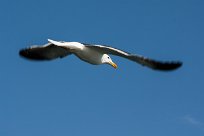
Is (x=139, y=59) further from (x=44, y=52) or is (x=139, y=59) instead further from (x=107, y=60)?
(x=44, y=52)

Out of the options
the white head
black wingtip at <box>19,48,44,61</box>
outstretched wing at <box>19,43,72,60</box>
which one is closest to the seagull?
the white head

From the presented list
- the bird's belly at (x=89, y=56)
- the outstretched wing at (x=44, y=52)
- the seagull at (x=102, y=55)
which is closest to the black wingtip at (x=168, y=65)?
the seagull at (x=102, y=55)

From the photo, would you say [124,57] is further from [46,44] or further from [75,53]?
[46,44]

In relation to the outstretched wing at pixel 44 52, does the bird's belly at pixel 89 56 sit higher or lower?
lower

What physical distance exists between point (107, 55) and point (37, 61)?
165 inches

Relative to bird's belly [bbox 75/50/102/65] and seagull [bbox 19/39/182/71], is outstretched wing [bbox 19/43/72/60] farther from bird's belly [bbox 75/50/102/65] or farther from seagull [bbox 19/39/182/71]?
bird's belly [bbox 75/50/102/65]

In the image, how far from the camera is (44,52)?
34.0m

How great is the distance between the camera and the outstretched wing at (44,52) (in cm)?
3369

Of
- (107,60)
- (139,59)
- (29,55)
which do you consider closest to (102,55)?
(107,60)

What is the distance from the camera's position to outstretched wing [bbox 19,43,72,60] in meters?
33.7

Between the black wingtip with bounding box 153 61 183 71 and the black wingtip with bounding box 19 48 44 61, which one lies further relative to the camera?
the black wingtip with bounding box 19 48 44 61

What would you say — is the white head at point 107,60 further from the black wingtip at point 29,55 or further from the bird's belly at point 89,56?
the black wingtip at point 29,55

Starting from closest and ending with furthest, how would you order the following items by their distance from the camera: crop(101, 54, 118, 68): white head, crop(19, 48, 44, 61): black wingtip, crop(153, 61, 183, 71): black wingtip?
crop(153, 61, 183, 71): black wingtip < crop(101, 54, 118, 68): white head < crop(19, 48, 44, 61): black wingtip

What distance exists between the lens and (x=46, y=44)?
33562 millimetres
